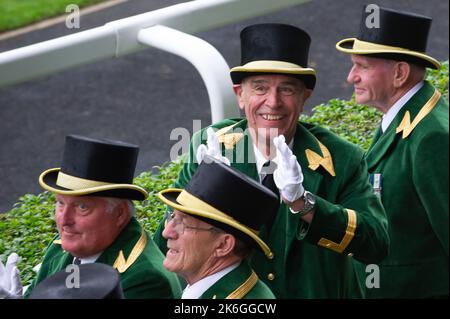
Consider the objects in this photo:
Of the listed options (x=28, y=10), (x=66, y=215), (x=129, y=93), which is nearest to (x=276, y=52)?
(x=66, y=215)

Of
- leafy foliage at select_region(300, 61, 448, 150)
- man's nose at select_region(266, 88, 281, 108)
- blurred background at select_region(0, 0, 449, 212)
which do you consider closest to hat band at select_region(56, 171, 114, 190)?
man's nose at select_region(266, 88, 281, 108)

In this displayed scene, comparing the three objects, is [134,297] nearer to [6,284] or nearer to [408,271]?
[6,284]

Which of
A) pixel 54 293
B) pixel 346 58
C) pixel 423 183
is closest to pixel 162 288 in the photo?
pixel 54 293

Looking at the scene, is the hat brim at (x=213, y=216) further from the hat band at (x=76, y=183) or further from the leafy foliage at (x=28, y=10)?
the leafy foliage at (x=28, y=10)

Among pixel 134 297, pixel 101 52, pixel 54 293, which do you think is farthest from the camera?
pixel 101 52

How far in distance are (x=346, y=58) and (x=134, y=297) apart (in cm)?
788

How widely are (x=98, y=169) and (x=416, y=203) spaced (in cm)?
163

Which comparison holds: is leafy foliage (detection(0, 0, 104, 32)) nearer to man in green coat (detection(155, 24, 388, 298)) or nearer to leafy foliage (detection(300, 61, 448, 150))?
leafy foliage (detection(300, 61, 448, 150))

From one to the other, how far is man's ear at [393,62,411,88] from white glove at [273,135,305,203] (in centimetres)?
127

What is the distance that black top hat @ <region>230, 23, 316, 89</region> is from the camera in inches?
243

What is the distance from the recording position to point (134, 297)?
580cm

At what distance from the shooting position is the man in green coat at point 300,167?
5992mm

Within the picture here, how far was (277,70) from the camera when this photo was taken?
610 centimetres

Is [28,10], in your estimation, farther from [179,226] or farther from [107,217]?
[179,226]
